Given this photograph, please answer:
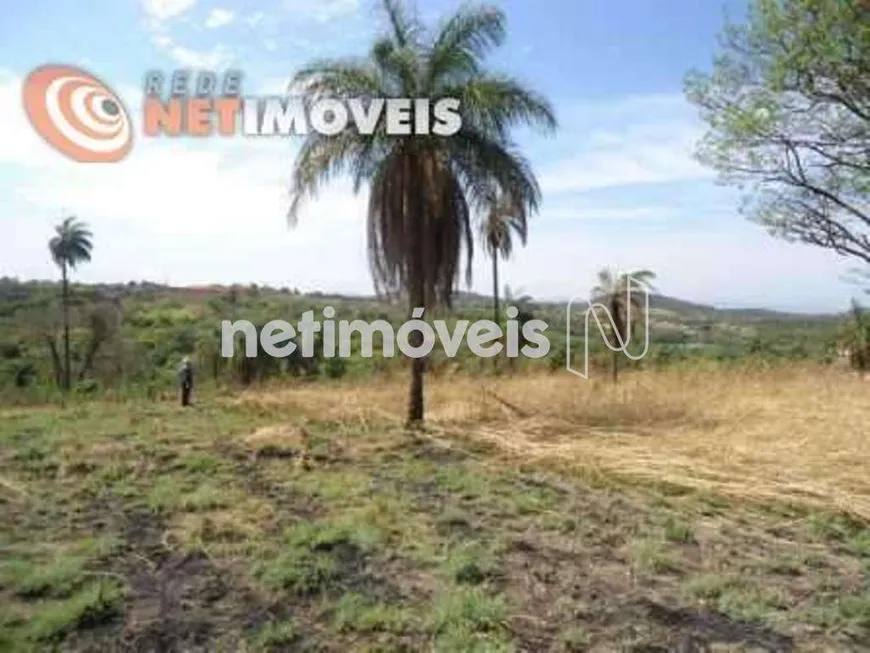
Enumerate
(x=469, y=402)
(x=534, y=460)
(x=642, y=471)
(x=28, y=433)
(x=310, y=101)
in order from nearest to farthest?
(x=642, y=471) → (x=534, y=460) → (x=310, y=101) → (x=28, y=433) → (x=469, y=402)

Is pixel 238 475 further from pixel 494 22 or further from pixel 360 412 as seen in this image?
pixel 494 22

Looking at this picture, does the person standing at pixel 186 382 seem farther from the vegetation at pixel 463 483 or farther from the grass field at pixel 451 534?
the grass field at pixel 451 534

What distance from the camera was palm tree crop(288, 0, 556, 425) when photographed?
36.5ft

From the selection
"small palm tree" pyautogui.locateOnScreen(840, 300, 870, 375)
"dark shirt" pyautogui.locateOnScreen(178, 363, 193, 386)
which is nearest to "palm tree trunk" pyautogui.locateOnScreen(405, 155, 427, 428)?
"dark shirt" pyautogui.locateOnScreen(178, 363, 193, 386)

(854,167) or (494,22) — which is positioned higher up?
(494,22)

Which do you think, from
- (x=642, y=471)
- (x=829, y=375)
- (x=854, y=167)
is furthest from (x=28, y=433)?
(x=829, y=375)

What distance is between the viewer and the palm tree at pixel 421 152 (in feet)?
36.5

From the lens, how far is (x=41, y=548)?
581cm

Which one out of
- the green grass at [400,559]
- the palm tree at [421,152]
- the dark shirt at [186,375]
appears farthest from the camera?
the dark shirt at [186,375]

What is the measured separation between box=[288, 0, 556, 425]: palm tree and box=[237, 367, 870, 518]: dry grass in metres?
1.98

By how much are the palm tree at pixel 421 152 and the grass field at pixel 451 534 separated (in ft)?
8.28

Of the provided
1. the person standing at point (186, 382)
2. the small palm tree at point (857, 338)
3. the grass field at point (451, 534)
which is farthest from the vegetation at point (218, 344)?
the grass field at point (451, 534)

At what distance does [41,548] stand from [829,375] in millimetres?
14106

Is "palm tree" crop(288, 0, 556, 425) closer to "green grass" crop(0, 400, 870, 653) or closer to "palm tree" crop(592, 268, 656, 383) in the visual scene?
"green grass" crop(0, 400, 870, 653)
